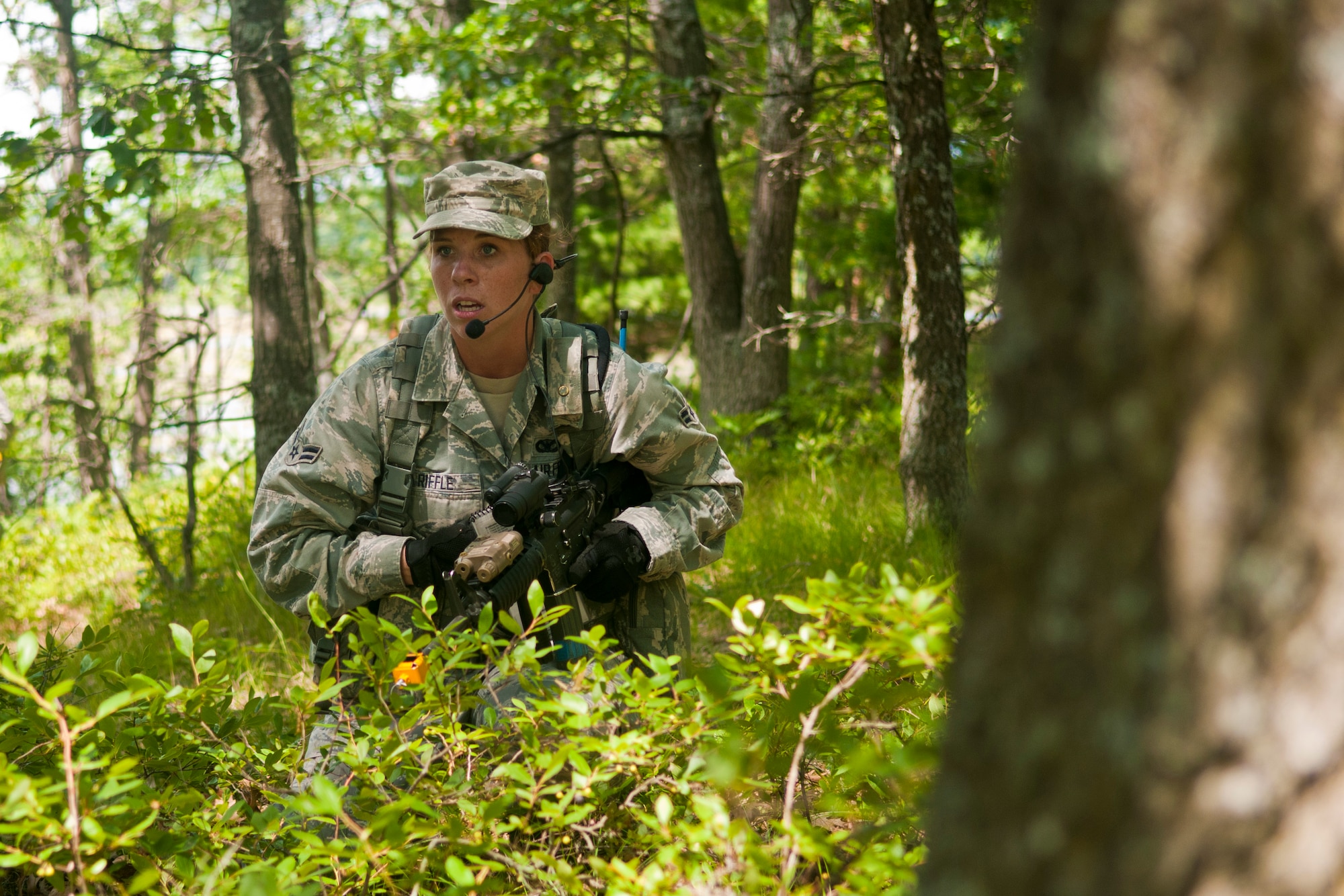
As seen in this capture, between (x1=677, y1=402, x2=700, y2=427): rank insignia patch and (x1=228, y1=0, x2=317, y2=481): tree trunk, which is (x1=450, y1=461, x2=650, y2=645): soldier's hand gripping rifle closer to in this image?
(x1=677, y1=402, x2=700, y2=427): rank insignia patch

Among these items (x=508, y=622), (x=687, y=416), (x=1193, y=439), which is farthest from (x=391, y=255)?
(x=1193, y=439)

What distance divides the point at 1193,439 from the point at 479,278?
8.85 feet

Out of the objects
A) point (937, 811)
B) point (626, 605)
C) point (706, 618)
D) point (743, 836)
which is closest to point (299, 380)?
point (706, 618)

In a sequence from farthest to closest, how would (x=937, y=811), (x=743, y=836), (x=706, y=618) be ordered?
(x=706, y=618), (x=743, y=836), (x=937, y=811)

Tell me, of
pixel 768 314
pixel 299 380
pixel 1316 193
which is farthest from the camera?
pixel 768 314

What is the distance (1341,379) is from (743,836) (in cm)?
103

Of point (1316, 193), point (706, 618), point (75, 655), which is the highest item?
point (1316, 193)

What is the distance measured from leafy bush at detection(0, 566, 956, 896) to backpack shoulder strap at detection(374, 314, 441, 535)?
822 millimetres

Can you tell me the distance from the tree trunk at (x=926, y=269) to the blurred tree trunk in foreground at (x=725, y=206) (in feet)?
8.27

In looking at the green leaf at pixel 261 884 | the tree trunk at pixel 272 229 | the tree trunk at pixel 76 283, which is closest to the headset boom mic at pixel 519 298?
the green leaf at pixel 261 884

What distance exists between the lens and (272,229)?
5395 mm

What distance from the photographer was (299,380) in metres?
5.56

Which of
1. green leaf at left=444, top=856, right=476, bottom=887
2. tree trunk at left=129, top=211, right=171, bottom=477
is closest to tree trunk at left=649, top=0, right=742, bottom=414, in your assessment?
tree trunk at left=129, top=211, right=171, bottom=477

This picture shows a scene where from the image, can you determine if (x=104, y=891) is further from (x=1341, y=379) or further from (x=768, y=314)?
(x=768, y=314)
